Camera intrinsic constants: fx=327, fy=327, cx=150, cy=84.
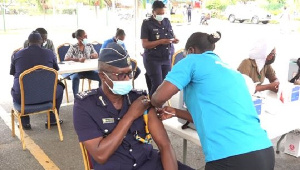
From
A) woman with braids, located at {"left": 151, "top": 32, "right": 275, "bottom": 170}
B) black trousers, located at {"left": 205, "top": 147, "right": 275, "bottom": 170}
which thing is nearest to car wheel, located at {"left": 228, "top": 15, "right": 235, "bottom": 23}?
woman with braids, located at {"left": 151, "top": 32, "right": 275, "bottom": 170}

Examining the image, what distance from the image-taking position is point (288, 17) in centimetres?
1335

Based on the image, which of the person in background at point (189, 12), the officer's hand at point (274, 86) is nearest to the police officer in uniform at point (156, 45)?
the officer's hand at point (274, 86)

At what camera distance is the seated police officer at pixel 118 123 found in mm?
1647

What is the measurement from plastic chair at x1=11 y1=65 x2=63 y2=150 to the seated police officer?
175 cm

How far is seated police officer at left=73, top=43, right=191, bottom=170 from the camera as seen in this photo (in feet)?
5.41

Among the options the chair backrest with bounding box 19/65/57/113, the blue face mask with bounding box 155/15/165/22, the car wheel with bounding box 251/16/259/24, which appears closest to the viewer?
the chair backrest with bounding box 19/65/57/113

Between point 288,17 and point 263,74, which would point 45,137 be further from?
point 288,17

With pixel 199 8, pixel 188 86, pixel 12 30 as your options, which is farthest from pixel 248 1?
pixel 188 86

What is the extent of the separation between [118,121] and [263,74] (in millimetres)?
1858

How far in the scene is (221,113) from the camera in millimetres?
1604

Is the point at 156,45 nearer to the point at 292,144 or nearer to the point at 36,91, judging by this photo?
the point at 36,91

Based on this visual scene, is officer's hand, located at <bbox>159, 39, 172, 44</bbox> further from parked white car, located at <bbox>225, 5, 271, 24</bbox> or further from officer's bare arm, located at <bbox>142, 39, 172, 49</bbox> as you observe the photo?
parked white car, located at <bbox>225, 5, 271, 24</bbox>

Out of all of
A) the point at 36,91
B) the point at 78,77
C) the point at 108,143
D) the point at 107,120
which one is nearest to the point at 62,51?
the point at 78,77

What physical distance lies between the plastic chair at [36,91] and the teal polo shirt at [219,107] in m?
2.06
